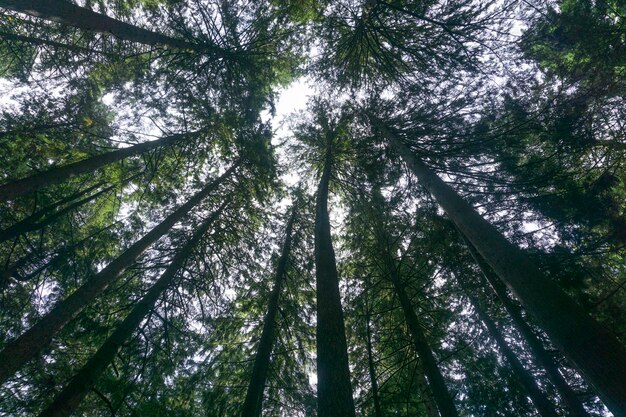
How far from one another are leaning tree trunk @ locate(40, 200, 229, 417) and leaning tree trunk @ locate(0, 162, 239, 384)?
895 mm

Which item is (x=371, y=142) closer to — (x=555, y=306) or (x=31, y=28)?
(x=555, y=306)

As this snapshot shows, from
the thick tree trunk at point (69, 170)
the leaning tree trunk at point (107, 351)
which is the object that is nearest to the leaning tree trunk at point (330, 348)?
the leaning tree trunk at point (107, 351)

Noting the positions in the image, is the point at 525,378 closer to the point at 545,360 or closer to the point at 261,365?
the point at 545,360

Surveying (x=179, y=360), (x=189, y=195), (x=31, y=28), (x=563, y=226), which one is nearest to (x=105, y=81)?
(x=31, y=28)

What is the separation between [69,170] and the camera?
6891 millimetres

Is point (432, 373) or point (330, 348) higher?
point (432, 373)

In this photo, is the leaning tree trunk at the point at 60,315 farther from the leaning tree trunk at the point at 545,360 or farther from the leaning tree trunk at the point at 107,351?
the leaning tree trunk at the point at 545,360

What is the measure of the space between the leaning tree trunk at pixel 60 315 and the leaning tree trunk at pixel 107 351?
895 mm

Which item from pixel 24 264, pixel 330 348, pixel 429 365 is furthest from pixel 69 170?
pixel 429 365

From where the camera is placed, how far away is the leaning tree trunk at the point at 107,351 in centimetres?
458

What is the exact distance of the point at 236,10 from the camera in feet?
27.2

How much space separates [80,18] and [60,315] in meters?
6.23

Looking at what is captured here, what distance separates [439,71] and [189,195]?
9.56 meters

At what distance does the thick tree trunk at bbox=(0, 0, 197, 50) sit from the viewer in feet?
16.8
